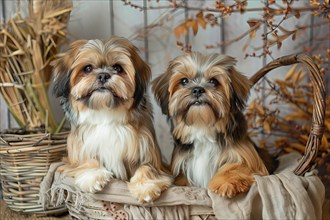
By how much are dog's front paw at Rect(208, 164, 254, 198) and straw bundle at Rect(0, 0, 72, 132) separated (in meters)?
0.93

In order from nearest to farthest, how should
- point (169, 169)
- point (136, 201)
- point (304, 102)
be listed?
point (136, 201)
point (169, 169)
point (304, 102)

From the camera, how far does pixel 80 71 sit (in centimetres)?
170

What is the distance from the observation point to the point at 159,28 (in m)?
2.57

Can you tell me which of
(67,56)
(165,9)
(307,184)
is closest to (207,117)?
(307,184)

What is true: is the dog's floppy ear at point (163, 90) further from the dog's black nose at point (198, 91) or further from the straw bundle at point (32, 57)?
the straw bundle at point (32, 57)

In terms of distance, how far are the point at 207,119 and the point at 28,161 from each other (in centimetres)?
90

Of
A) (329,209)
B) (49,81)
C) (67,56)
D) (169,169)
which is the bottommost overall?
(329,209)

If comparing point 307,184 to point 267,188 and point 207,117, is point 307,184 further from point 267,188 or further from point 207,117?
point 207,117

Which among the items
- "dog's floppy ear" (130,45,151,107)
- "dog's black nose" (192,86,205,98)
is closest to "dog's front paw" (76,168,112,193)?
"dog's floppy ear" (130,45,151,107)

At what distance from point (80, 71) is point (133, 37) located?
2.96 feet

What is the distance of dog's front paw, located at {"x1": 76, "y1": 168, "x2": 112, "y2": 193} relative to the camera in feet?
5.21

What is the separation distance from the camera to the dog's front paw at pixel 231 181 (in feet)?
5.03

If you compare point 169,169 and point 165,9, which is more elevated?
point 165,9

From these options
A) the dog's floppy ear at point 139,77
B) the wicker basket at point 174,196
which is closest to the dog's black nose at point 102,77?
the dog's floppy ear at point 139,77
